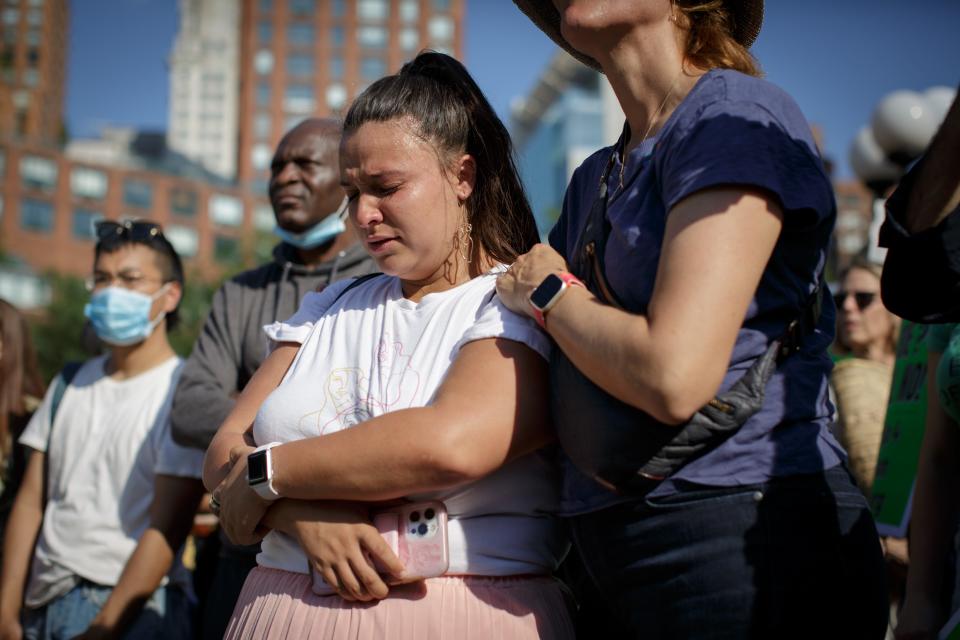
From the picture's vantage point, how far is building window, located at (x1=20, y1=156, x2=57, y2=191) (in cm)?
6153

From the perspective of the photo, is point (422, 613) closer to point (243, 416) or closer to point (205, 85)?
point (243, 416)

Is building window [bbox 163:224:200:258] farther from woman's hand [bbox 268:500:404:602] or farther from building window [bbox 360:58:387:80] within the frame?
woman's hand [bbox 268:500:404:602]

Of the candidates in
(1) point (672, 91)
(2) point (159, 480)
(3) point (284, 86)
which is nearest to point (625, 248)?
(1) point (672, 91)

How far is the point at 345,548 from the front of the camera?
2.05 m

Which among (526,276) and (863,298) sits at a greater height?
(526,276)

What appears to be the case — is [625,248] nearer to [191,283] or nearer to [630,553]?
[630,553]

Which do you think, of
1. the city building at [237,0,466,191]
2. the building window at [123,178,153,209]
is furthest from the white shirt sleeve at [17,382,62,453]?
the city building at [237,0,466,191]

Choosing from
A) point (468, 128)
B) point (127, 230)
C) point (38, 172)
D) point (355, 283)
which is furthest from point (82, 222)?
point (468, 128)

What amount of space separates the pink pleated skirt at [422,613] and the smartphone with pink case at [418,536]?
0.07 m

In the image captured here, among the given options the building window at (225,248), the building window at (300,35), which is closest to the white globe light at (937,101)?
the building window at (225,248)

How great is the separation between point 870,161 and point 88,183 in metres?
64.1

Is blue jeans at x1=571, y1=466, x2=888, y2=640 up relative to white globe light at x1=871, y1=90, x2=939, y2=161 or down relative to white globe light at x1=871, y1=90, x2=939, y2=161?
down

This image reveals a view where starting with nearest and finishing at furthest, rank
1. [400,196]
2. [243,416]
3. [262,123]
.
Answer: [400,196] < [243,416] < [262,123]

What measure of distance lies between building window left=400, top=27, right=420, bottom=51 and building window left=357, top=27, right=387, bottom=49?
5.78 feet
